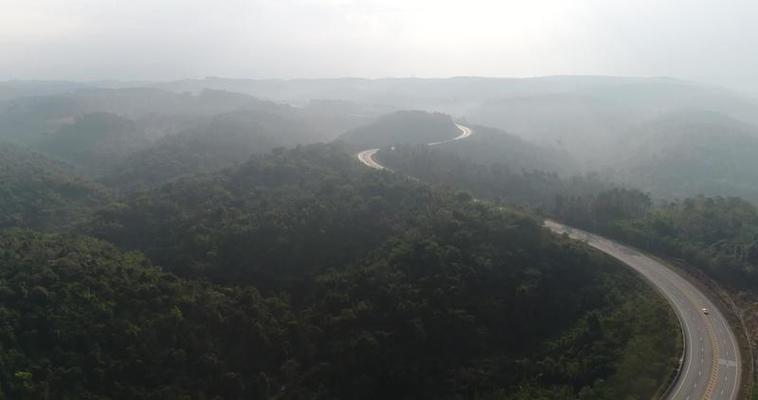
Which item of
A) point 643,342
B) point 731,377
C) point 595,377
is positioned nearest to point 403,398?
point 595,377

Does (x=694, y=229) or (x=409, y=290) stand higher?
(x=694, y=229)

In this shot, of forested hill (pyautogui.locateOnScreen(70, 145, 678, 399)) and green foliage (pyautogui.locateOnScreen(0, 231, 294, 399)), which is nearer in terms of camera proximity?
green foliage (pyautogui.locateOnScreen(0, 231, 294, 399))

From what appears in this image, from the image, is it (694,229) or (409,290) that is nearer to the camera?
(409,290)

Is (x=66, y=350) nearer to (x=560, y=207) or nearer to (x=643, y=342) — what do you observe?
(x=643, y=342)

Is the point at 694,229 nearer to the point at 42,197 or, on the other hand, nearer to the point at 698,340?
the point at 698,340

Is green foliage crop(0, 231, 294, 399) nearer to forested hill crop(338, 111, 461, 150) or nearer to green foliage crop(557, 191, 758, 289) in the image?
green foliage crop(557, 191, 758, 289)

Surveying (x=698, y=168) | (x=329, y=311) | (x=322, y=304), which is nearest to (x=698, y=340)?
(x=329, y=311)

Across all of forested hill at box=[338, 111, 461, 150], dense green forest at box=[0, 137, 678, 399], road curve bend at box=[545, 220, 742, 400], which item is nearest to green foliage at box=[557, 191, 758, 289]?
road curve bend at box=[545, 220, 742, 400]

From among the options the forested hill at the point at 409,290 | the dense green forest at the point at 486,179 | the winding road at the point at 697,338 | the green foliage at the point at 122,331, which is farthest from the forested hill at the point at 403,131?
the green foliage at the point at 122,331

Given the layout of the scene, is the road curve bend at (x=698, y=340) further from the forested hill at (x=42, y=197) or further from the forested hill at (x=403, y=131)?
the forested hill at (x=403, y=131)
